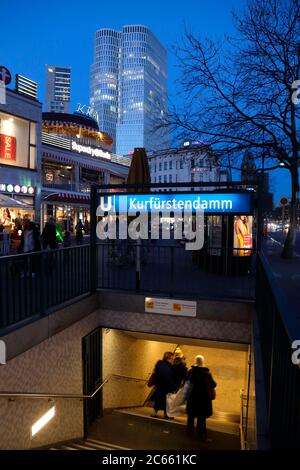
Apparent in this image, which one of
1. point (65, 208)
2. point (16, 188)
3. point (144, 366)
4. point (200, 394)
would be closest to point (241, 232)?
point (144, 366)

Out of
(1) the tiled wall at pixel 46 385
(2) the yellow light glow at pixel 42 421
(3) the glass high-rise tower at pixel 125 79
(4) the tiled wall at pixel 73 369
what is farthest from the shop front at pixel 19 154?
(3) the glass high-rise tower at pixel 125 79

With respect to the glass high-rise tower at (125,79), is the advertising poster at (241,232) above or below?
below

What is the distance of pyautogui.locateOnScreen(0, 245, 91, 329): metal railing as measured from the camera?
521 cm

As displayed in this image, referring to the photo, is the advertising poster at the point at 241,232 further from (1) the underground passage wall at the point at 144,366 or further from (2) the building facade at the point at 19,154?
(2) the building facade at the point at 19,154

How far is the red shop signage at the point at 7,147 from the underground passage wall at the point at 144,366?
537 inches

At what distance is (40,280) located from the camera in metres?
5.96

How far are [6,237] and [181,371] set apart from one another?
6.98 metres

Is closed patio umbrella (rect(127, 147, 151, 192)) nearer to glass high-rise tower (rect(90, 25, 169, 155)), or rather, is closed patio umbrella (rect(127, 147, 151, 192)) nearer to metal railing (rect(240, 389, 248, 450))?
metal railing (rect(240, 389, 248, 450))

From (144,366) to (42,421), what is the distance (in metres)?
4.90

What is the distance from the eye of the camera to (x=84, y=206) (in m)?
31.3

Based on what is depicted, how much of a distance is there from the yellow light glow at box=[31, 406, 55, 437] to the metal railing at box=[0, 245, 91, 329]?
1.73 meters

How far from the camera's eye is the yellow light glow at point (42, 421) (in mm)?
5848

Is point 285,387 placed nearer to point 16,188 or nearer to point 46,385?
point 46,385

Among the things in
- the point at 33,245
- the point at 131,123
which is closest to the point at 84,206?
the point at 33,245
